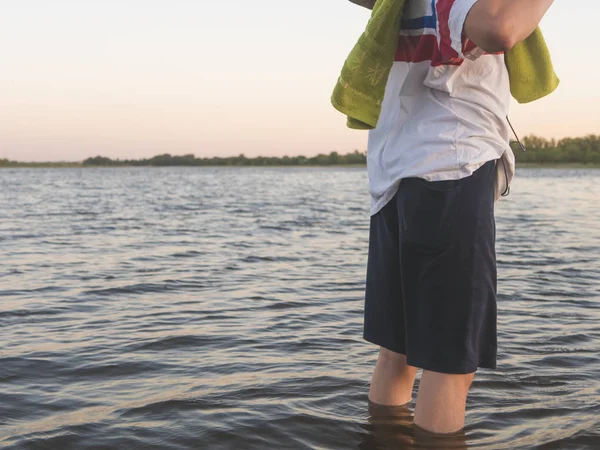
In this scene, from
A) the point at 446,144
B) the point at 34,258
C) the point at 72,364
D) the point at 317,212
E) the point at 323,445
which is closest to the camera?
the point at 446,144

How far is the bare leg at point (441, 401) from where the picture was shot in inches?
101

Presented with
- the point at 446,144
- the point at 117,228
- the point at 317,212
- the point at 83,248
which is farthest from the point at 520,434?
the point at 317,212

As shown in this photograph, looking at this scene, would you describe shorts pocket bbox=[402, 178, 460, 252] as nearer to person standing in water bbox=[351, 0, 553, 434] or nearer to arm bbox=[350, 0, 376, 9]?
person standing in water bbox=[351, 0, 553, 434]

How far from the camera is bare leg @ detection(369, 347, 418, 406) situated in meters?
2.99

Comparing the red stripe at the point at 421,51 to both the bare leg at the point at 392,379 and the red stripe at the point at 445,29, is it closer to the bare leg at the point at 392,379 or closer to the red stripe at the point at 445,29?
the red stripe at the point at 445,29

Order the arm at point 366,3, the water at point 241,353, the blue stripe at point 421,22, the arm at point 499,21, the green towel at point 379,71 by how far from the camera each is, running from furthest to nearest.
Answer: the water at point 241,353
the arm at point 366,3
the green towel at point 379,71
the blue stripe at point 421,22
the arm at point 499,21

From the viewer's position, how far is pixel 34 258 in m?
10.2

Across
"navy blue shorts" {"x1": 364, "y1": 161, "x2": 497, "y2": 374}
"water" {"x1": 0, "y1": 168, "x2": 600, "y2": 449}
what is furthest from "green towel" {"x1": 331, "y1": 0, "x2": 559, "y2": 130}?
"water" {"x1": 0, "y1": 168, "x2": 600, "y2": 449}

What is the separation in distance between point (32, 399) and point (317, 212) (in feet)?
54.9

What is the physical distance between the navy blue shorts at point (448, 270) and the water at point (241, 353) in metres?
0.76

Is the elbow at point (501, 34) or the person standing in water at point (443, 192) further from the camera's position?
the person standing in water at point (443, 192)

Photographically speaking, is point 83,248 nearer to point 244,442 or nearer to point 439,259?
point 244,442

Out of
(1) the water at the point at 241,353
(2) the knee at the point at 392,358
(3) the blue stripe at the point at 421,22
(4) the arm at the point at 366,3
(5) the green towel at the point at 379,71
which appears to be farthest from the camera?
(1) the water at the point at 241,353

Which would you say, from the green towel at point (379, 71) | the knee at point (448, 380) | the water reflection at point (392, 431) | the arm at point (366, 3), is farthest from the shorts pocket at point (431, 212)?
the water reflection at point (392, 431)
